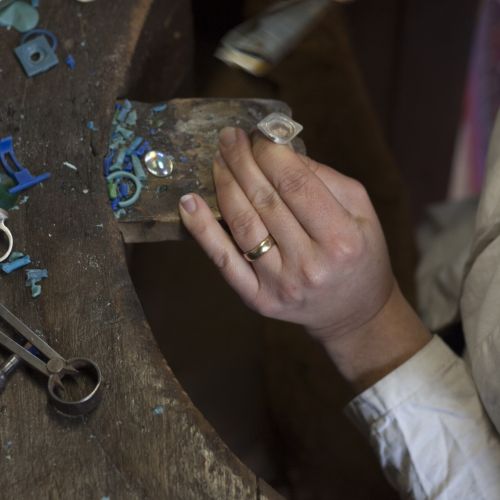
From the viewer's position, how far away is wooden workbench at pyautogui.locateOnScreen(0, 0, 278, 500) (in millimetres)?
540

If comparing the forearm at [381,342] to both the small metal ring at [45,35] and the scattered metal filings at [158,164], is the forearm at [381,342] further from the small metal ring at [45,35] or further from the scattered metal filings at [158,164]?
the small metal ring at [45,35]

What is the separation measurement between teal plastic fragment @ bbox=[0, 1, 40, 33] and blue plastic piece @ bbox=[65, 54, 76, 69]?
5cm

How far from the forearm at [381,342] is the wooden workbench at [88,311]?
0.72 ft

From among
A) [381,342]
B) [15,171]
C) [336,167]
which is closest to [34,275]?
[15,171]

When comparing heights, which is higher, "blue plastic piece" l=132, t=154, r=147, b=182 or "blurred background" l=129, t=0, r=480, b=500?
"blue plastic piece" l=132, t=154, r=147, b=182

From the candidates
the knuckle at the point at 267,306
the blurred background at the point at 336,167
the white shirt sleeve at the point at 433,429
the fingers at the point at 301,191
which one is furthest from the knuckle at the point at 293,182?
the blurred background at the point at 336,167

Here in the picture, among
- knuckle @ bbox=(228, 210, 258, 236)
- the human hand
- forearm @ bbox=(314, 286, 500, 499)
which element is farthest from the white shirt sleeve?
knuckle @ bbox=(228, 210, 258, 236)

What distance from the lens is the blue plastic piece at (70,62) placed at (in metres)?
0.70

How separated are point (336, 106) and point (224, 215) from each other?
25.1 inches

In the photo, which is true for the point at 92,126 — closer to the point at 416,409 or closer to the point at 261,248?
the point at 261,248

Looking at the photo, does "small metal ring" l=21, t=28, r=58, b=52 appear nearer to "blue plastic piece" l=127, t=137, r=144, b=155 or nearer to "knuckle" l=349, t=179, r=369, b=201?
"blue plastic piece" l=127, t=137, r=144, b=155

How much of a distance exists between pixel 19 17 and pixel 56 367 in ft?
1.22

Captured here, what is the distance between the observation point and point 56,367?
559 millimetres

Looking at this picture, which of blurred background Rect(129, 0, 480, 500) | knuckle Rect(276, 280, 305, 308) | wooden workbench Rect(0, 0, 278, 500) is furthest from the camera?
blurred background Rect(129, 0, 480, 500)
